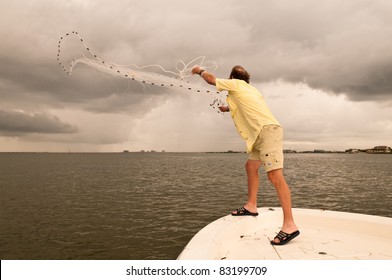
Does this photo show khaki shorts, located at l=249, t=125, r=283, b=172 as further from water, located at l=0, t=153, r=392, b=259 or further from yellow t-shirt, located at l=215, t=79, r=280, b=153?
water, located at l=0, t=153, r=392, b=259

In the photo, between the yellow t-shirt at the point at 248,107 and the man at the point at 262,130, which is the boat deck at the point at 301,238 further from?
the yellow t-shirt at the point at 248,107

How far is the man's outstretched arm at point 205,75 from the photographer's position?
15.3ft

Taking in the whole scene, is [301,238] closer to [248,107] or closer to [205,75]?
[248,107]

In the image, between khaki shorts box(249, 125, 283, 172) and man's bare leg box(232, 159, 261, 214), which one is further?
man's bare leg box(232, 159, 261, 214)

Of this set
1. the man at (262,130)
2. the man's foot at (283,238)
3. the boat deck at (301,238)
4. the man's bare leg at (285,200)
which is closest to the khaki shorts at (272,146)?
the man at (262,130)

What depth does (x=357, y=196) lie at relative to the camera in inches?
1195

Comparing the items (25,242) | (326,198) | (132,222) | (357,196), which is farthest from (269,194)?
(25,242)

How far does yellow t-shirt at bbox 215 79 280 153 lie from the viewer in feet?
15.3

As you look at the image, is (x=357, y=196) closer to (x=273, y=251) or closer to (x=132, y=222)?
(x=132, y=222)

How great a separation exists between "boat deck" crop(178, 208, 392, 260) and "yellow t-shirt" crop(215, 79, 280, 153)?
1.47 meters

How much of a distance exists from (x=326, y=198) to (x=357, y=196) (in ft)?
14.1

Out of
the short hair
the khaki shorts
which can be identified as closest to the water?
the khaki shorts
